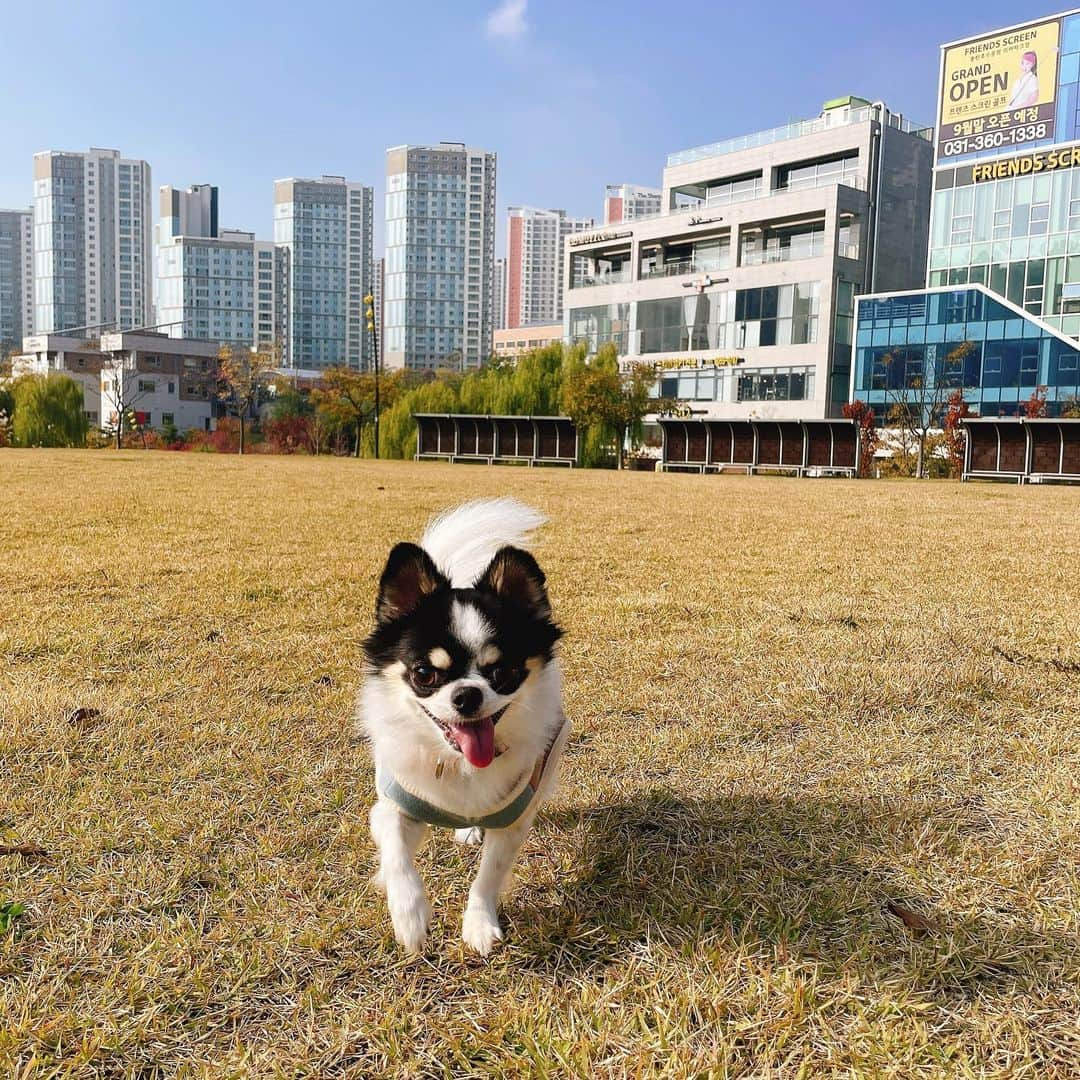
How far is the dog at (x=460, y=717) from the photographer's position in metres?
2.13

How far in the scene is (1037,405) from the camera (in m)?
40.6

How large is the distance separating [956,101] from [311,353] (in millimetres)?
108521

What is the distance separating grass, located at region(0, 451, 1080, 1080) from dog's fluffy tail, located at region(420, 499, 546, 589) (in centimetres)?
84

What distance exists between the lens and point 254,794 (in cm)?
298

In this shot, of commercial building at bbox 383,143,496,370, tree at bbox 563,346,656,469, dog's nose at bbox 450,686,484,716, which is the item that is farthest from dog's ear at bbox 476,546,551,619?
commercial building at bbox 383,143,496,370

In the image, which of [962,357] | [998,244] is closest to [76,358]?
[962,357]

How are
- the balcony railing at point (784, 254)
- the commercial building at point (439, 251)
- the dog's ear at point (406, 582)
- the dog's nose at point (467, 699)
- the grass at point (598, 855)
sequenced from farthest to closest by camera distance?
1. the commercial building at point (439, 251)
2. the balcony railing at point (784, 254)
3. the dog's ear at point (406, 582)
4. the dog's nose at point (467, 699)
5. the grass at point (598, 855)

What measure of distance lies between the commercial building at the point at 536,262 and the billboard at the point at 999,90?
11934 centimetres

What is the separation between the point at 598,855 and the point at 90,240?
590 ft

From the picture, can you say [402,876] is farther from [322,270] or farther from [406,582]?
[322,270]

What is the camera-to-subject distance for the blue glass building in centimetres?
4719

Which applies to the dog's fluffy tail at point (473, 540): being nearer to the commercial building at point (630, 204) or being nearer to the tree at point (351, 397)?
the tree at point (351, 397)

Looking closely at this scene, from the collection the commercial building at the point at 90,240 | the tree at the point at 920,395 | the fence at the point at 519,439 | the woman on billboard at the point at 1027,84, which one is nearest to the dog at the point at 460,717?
the tree at the point at 920,395

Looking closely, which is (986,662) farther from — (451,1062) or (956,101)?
(956,101)
